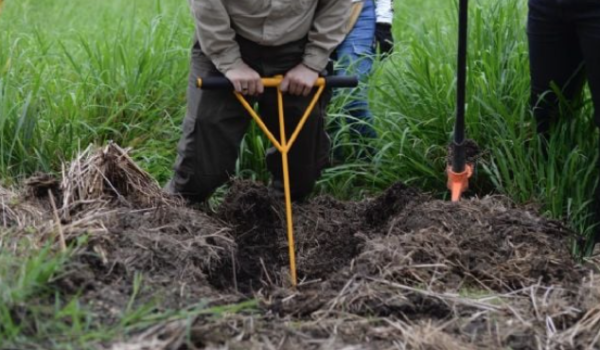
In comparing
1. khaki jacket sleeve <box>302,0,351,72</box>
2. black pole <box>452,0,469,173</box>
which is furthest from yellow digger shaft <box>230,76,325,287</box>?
black pole <box>452,0,469,173</box>

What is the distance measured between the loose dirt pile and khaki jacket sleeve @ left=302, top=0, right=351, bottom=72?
0.64m

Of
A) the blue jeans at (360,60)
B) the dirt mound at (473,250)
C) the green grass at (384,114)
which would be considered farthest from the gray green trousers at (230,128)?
the dirt mound at (473,250)

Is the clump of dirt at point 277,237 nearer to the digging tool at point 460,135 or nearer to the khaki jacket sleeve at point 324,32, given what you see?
the digging tool at point 460,135

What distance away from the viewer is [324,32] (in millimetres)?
5164

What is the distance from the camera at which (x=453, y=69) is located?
6051mm

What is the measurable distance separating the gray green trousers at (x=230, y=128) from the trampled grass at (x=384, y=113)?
16.8 inches

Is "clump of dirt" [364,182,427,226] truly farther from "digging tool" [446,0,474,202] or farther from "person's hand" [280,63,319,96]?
"person's hand" [280,63,319,96]

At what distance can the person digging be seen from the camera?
5.00 meters

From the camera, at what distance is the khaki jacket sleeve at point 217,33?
16.3ft

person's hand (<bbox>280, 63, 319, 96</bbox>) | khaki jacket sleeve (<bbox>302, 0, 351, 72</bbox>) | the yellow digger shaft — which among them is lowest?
the yellow digger shaft

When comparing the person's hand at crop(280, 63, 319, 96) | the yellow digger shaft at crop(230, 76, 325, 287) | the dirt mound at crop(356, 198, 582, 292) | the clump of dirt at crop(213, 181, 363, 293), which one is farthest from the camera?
the person's hand at crop(280, 63, 319, 96)

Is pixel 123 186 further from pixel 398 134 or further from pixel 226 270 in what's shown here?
pixel 398 134

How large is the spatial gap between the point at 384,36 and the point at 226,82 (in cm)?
194

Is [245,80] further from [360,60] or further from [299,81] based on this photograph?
[360,60]
